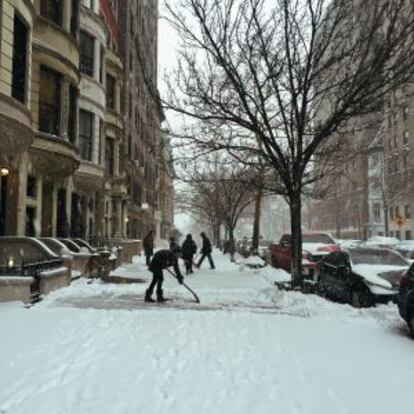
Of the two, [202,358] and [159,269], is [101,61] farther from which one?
[202,358]

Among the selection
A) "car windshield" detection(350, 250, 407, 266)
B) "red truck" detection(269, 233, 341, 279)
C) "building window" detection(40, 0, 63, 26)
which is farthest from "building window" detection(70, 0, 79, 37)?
"car windshield" detection(350, 250, 407, 266)

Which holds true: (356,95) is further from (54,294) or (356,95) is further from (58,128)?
(58,128)

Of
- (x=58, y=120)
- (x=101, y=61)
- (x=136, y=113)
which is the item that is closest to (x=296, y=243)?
(x=58, y=120)

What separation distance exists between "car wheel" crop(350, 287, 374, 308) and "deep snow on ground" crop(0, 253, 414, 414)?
0.59 m

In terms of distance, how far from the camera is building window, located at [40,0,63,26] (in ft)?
69.7

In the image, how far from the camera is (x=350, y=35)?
1620 cm

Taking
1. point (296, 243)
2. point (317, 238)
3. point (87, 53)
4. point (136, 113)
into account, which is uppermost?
point (136, 113)

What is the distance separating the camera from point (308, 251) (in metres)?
22.8

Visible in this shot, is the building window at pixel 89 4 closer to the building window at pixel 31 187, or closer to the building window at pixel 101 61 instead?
the building window at pixel 101 61

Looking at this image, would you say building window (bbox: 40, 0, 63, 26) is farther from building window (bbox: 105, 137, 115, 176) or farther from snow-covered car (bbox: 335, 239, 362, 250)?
snow-covered car (bbox: 335, 239, 362, 250)

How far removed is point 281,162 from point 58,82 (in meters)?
8.96

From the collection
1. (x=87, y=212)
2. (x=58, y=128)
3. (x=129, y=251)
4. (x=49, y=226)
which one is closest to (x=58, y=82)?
(x=58, y=128)

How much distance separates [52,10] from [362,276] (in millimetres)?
14449

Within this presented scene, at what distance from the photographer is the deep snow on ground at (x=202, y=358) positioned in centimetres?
616
